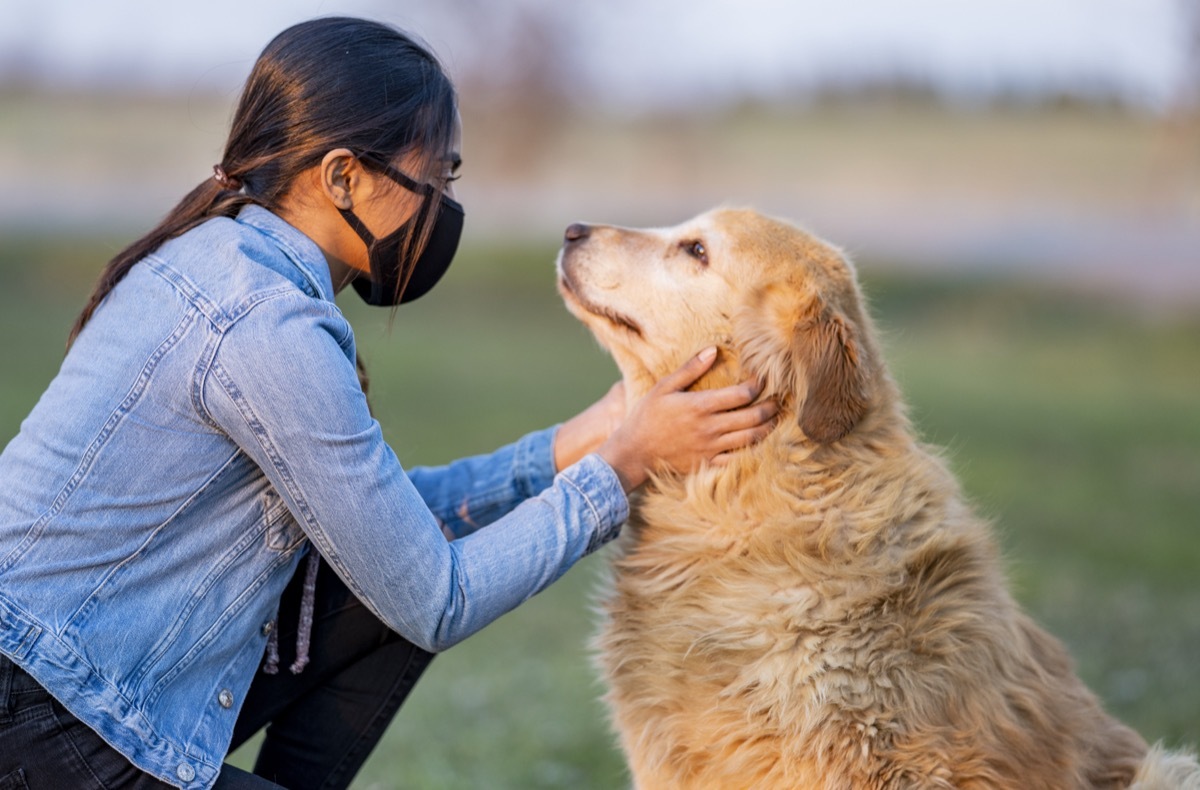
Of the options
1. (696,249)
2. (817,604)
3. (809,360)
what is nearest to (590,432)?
(696,249)

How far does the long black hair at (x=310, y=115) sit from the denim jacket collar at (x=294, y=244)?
2.4 inches

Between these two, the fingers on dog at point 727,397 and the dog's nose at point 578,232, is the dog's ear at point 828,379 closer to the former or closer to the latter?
the fingers on dog at point 727,397

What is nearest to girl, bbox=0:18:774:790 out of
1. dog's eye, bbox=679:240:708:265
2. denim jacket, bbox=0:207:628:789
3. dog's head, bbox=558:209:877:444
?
denim jacket, bbox=0:207:628:789

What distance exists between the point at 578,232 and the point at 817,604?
128 centimetres

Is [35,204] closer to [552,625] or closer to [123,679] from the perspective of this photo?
[552,625]

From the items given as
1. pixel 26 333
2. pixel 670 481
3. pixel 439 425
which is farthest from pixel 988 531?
pixel 26 333

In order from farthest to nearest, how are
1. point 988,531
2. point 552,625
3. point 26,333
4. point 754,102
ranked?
1. point 754,102
2. point 26,333
3. point 552,625
4. point 988,531

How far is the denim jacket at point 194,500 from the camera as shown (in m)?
2.22

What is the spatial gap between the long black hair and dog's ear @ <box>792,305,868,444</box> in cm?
101

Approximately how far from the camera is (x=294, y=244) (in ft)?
8.08

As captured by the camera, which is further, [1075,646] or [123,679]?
[1075,646]

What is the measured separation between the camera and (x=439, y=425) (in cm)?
1506

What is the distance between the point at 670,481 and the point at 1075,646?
4142 millimetres

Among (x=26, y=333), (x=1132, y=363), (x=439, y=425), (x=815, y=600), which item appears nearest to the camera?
(x=815, y=600)
